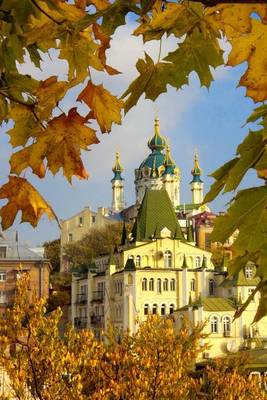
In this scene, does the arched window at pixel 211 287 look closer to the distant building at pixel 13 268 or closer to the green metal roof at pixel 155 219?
the green metal roof at pixel 155 219

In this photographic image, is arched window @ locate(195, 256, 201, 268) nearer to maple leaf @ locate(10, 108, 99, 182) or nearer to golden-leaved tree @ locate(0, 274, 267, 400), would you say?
golden-leaved tree @ locate(0, 274, 267, 400)

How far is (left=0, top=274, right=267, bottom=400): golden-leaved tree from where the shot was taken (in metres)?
11.6

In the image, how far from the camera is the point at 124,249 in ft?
174

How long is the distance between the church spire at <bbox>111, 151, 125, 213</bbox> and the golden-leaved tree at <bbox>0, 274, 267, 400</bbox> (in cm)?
9341

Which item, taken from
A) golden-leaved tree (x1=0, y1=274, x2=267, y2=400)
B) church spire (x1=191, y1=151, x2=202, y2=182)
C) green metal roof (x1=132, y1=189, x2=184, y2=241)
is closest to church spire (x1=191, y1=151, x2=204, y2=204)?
church spire (x1=191, y1=151, x2=202, y2=182)

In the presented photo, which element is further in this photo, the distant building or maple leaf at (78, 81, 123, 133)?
the distant building

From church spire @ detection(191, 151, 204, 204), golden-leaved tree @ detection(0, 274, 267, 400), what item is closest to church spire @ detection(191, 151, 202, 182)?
church spire @ detection(191, 151, 204, 204)

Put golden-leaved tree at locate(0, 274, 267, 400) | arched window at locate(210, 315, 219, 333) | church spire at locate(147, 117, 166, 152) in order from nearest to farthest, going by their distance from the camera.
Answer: golden-leaved tree at locate(0, 274, 267, 400), arched window at locate(210, 315, 219, 333), church spire at locate(147, 117, 166, 152)

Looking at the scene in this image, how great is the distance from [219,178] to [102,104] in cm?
60

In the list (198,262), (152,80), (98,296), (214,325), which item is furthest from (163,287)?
(152,80)

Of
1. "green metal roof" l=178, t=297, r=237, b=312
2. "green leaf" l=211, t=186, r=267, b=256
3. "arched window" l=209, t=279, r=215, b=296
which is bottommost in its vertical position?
"green leaf" l=211, t=186, r=267, b=256

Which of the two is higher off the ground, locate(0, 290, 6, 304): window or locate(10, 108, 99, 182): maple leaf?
locate(0, 290, 6, 304): window

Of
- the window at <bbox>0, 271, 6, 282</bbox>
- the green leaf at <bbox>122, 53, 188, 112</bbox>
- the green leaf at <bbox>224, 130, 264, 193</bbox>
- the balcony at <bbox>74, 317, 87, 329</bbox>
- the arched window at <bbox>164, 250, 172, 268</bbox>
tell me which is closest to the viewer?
the green leaf at <bbox>224, 130, 264, 193</bbox>

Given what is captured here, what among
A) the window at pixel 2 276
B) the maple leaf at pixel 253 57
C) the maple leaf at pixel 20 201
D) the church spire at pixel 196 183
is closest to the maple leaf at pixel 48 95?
the maple leaf at pixel 20 201
